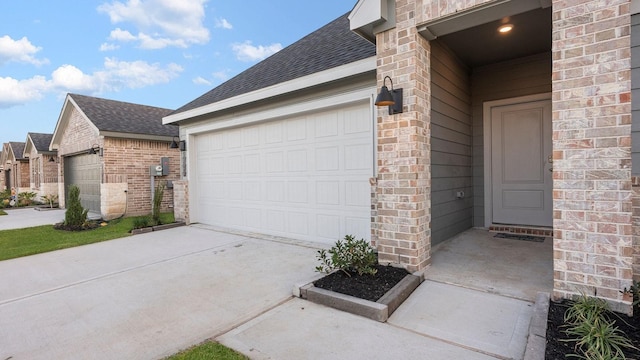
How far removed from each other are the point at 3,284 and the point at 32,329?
188 cm

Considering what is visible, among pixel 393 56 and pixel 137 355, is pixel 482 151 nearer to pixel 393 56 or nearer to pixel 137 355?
pixel 393 56

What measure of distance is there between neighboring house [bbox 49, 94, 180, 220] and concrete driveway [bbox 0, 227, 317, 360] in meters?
4.22

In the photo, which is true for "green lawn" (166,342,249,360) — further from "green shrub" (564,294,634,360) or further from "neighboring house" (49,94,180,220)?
"neighboring house" (49,94,180,220)

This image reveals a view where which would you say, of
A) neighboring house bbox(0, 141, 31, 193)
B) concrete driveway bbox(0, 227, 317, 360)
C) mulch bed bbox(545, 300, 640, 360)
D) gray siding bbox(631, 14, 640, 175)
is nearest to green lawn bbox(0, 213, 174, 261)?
concrete driveway bbox(0, 227, 317, 360)

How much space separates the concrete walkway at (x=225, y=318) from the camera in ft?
7.38

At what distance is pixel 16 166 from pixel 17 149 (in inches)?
43.4

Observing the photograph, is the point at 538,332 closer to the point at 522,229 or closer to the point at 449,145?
the point at 449,145

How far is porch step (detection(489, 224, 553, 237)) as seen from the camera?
4.93 metres

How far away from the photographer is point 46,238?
6672 millimetres

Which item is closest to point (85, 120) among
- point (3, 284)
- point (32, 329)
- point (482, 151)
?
point (3, 284)

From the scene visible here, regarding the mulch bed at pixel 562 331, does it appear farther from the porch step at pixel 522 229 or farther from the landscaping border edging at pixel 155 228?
the landscaping border edging at pixel 155 228

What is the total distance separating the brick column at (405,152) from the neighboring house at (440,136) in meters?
0.02

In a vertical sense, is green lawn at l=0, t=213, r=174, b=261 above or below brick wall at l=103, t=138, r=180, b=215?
below

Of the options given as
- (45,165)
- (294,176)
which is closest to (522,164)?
(294,176)
